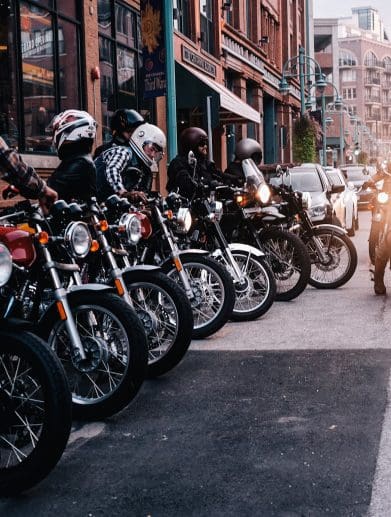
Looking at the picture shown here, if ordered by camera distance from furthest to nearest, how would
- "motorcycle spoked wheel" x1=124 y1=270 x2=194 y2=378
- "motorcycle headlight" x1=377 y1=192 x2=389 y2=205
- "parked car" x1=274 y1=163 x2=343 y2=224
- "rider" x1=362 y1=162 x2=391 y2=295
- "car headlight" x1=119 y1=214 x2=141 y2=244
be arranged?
"parked car" x1=274 y1=163 x2=343 y2=224 < "motorcycle headlight" x1=377 y1=192 x2=389 y2=205 < "rider" x1=362 y1=162 x2=391 y2=295 < "car headlight" x1=119 y1=214 x2=141 y2=244 < "motorcycle spoked wheel" x1=124 y1=270 x2=194 y2=378

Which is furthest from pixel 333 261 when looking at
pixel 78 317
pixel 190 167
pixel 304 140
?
pixel 304 140

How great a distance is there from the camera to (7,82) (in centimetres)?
1177

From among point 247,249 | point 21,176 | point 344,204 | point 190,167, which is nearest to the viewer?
point 21,176

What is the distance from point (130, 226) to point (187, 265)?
4.31 feet

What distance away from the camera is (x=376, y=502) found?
377 cm

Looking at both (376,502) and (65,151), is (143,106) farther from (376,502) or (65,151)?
(376,502)

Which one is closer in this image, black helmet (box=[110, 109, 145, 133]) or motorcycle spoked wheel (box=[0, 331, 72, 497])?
motorcycle spoked wheel (box=[0, 331, 72, 497])

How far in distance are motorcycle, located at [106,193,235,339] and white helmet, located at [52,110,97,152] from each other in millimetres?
1010

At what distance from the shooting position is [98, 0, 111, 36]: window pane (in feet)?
52.3

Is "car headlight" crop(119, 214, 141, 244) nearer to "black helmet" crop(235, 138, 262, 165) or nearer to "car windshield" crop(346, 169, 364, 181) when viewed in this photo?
"black helmet" crop(235, 138, 262, 165)

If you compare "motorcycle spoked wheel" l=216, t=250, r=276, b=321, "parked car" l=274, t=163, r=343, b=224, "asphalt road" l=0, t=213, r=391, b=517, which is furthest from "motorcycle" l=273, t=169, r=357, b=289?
"parked car" l=274, t=163, r=343, b=224

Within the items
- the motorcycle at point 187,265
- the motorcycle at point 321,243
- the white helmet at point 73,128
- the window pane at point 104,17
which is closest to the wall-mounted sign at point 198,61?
the window pane at point 104,17

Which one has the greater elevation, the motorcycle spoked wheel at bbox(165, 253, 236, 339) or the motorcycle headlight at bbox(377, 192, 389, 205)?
the motorcycle headlight at bbox(377, 192, 389, 205)

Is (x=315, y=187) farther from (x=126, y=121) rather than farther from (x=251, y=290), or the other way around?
(x=126, y=121)
